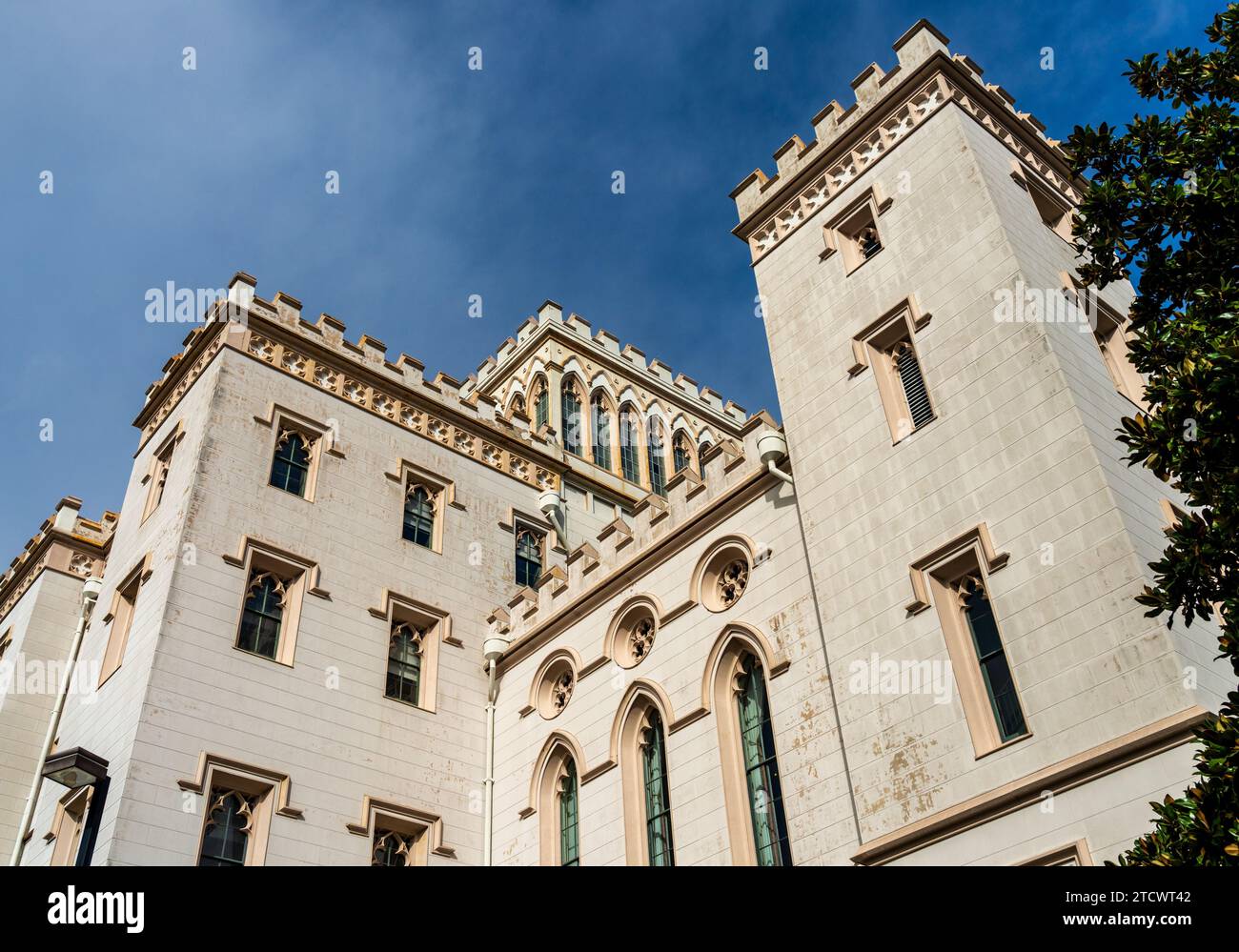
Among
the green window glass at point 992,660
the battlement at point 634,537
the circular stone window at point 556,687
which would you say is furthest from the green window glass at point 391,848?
the green window glass at point 992,660

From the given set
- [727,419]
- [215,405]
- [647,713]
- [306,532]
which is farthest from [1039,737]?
[727,419]

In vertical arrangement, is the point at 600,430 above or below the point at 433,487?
above

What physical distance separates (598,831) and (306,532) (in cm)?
767

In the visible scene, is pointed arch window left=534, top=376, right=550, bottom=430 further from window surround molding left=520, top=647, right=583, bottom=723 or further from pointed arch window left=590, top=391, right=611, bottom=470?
window surround molding left=520, top=647, right=583, bottom=723

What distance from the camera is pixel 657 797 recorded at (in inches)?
658

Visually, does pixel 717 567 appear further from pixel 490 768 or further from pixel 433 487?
pixel 433 487

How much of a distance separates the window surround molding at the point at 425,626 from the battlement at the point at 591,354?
40.7 ft

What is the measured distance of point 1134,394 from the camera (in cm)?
1548

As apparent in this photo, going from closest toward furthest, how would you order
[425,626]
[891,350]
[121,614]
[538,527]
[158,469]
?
[891,350]
[121,614]
[425,626]
[158,469]
[538,527]

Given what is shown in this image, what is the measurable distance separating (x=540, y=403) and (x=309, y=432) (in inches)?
377

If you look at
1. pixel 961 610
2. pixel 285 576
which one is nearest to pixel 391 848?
pixel 285 576

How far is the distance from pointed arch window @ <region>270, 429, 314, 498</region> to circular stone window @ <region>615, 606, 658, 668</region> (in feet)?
22.0

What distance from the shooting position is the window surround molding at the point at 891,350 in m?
15.0
